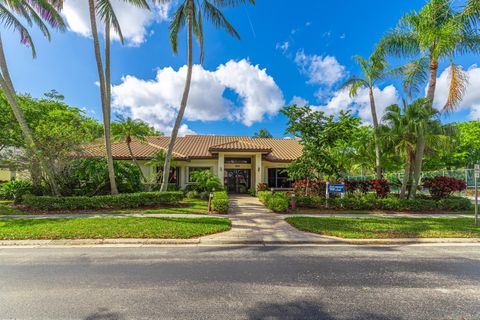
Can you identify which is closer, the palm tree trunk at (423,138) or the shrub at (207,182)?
the palm tree trunk at (423,138)

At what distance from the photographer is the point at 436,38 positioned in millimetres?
11266

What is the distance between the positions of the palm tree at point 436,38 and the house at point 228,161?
34.4 feet

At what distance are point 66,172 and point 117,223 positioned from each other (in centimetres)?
672

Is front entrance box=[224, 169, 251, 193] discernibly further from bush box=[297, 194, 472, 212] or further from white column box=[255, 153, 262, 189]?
bush box=[297, 194, 472, 212]

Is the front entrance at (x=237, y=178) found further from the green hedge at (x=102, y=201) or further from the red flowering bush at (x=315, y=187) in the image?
the green hedge at (x=102, y=201)

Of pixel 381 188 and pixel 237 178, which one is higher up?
pixel 237 178

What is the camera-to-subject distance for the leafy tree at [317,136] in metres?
12.1

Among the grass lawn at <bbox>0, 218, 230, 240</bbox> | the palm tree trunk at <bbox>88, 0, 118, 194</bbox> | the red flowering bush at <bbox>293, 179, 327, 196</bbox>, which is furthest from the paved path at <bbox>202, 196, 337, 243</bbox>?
the palm tree trunk at <bbox>88, 0, 118, 194</bbox>

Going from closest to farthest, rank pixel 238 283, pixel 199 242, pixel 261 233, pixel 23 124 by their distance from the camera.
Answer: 1. pixel 238 283
2. pixel 199 242
3. pixel 261 233
4. pixel 23 124

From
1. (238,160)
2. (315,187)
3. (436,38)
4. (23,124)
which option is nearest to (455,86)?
(436,38)

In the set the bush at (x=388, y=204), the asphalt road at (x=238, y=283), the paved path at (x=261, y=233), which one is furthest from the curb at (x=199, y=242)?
the bush at (x=388, y=204)

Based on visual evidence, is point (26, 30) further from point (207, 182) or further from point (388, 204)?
point (388, 204)

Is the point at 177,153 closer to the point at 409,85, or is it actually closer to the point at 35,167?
the point at 35,167

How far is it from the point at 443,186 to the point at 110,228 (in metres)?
17.4
